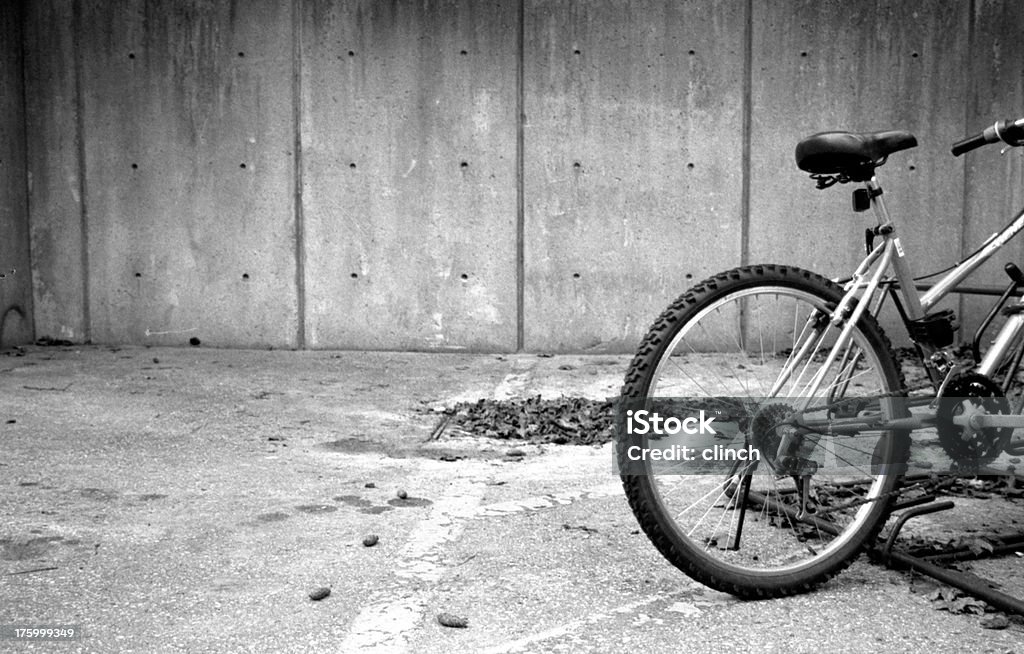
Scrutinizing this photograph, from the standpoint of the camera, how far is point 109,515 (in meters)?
3.49

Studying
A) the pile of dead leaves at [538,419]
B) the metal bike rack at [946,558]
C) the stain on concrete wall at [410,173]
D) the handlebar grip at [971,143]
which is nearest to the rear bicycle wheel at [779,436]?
the metal bike rack at [946,558]

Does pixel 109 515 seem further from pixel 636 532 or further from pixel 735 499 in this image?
pixel 735 499

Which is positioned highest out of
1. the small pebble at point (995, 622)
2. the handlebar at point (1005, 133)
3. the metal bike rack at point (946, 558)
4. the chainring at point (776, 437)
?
the handlebar at point (1005, 133)

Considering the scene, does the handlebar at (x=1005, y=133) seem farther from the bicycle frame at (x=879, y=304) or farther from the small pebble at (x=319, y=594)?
the small pebble at (x=319, y=594)

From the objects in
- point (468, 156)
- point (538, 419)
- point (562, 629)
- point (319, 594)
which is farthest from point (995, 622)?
point (468, 156)

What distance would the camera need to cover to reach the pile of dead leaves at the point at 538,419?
16.1ft

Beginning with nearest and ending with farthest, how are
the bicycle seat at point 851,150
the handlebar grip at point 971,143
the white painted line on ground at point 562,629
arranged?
the white painted line on ground at point 562,629 → the bicycle seat at point 851,150 → the handlebar grip at point 971,143

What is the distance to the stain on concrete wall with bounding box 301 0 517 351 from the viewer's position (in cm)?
716

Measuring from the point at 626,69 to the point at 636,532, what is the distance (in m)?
4.53

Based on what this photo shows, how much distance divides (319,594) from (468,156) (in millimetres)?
4869

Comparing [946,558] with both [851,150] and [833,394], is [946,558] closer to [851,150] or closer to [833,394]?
[833,394]

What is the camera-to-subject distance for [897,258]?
279 cm

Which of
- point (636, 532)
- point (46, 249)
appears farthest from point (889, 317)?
point (46, 249)

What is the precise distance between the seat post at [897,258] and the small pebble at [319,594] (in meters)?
1.79
